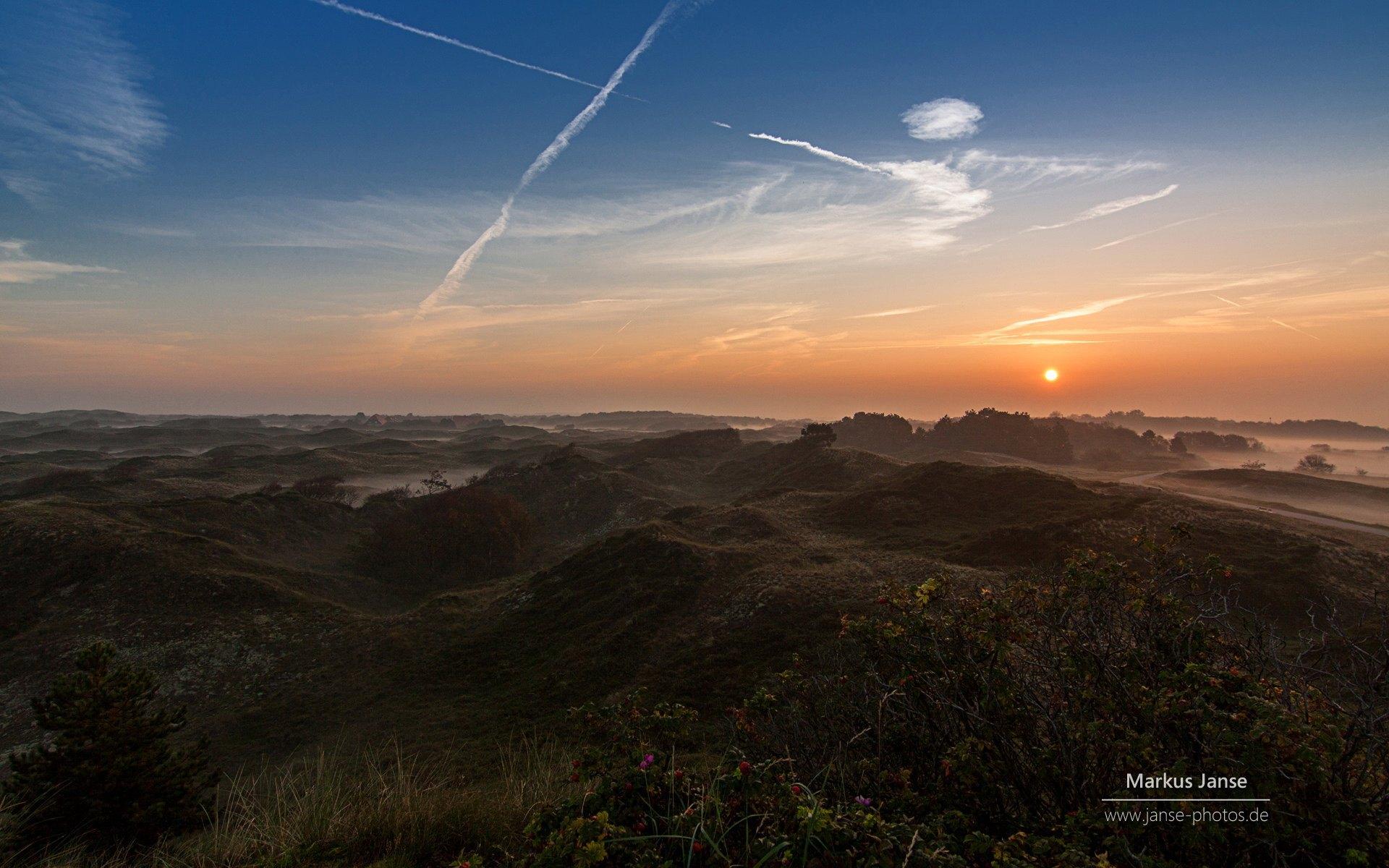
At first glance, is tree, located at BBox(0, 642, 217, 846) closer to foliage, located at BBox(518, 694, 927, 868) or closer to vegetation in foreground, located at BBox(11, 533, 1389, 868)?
vegetation in foreground, located at BBox(11, 533, 1389, 868)

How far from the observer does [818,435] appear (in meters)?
73.8

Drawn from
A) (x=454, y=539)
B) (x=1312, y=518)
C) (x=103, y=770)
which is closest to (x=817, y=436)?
(x=1312, y=518)

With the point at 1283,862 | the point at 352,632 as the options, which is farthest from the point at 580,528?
the point at 1283,862

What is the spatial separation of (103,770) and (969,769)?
11431 mm

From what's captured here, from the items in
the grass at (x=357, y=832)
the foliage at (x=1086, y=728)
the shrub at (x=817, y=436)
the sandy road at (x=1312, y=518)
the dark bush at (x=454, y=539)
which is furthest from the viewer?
the shrub at (x=817, y=436)

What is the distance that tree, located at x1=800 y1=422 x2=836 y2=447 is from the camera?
2840 inches

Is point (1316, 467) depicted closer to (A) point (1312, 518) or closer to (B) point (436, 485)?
(A) point (1312, 518)

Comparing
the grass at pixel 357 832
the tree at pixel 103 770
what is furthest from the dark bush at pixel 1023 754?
the tree at pixel 103 770

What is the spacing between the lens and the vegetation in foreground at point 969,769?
295cm

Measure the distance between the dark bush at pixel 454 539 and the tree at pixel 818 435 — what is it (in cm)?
4040

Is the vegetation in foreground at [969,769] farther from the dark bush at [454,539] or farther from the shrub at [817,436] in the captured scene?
the shrub at [817,436]

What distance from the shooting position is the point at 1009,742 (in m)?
4.14

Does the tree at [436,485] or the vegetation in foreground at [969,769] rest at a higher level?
the vegetation in foreground at [969,769]

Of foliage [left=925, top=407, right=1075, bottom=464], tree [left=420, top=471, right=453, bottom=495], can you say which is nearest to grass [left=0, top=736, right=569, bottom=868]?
tree [left=420, top=471, right=453, bottom=495]
